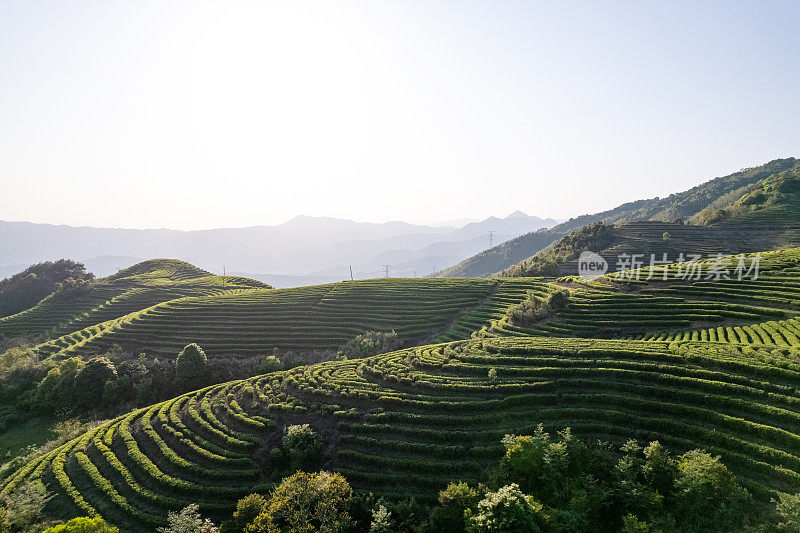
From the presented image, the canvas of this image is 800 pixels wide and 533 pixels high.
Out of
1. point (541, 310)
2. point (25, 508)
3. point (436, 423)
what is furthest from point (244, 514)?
point (541, 310)

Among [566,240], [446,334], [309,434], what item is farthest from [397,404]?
[566,240]

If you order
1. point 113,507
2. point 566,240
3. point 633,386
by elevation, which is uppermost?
point 566,240

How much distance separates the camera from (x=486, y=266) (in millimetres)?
190125

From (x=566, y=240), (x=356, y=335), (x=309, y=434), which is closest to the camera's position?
(x=309, y=434)

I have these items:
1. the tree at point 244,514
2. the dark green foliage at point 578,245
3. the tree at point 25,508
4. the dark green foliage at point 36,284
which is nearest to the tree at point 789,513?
the tree at point 244,514

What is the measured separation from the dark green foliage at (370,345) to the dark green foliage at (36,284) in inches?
2838

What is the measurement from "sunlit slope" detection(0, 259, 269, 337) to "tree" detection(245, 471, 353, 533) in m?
69.0

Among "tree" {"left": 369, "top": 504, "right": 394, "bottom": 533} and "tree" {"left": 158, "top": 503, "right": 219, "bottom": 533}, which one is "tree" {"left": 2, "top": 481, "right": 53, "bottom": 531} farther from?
"tree" {"left": 369, "top": 504, "right": 394, "bottom": 533}

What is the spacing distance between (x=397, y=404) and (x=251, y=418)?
1206 cm

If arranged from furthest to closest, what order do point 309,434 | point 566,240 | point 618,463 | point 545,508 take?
point 566,240
point 309,434
point 618,463
point 545,508

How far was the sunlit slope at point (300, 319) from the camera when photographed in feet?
180

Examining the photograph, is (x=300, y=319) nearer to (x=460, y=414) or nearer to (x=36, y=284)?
(x=460, y=414)

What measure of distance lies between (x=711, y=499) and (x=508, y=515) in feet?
35.1

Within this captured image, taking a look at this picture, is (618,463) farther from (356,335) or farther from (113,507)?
(356,335)
